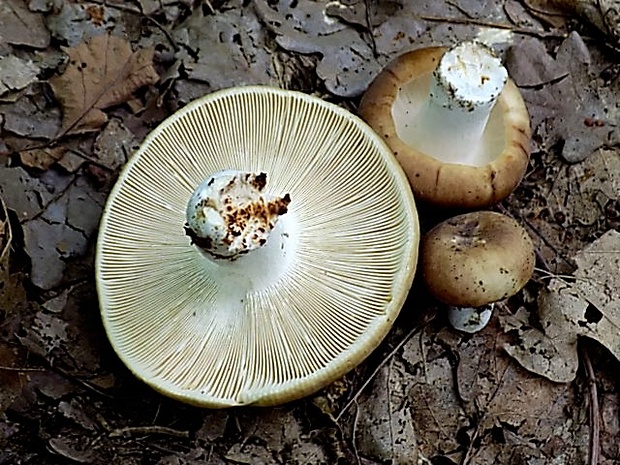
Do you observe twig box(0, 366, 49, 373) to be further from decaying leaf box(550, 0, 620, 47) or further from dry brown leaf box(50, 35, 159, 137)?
decaying leaf box(550, 0, 620, 47)

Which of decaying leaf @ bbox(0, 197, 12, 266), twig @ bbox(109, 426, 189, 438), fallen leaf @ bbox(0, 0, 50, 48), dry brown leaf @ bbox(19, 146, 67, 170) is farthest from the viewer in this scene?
fallen leaf @ bbox(0, 0, 50, 48)

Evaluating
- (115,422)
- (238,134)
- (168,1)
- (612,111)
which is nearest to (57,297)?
(115,422)

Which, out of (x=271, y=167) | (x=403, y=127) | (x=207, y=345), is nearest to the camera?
(x=207, y=345)

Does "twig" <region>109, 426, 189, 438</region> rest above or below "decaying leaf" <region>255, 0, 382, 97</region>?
below

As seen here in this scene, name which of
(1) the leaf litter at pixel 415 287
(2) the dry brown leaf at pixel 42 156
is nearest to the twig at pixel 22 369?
(1) the leaf litter at pixel 415 287

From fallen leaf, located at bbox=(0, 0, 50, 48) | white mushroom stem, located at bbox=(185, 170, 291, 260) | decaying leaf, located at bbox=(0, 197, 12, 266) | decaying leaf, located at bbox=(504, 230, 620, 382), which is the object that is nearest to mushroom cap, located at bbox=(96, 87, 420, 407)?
white mushroom stem, located at bbox=(185, 170, 291, 260)

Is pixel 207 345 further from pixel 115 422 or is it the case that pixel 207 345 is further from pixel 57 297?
pixel 57 297
